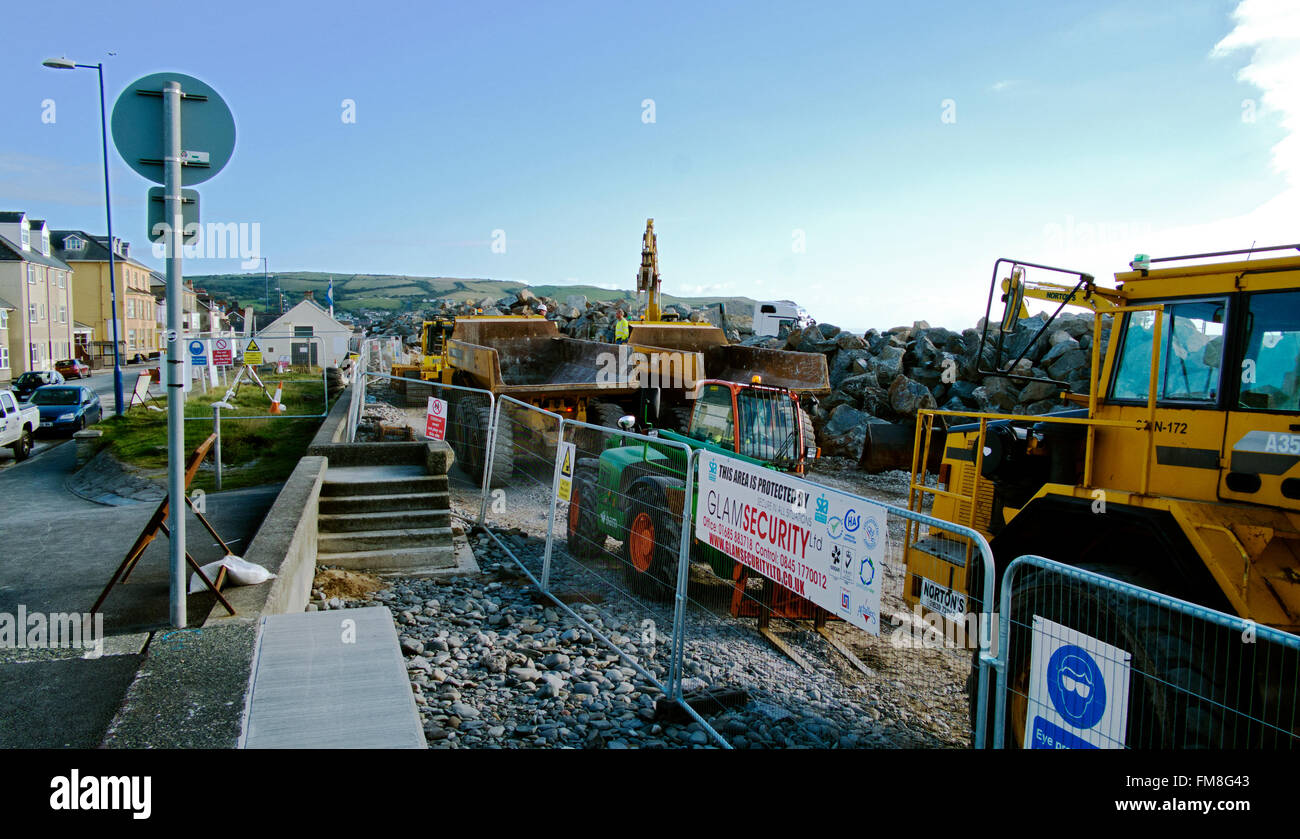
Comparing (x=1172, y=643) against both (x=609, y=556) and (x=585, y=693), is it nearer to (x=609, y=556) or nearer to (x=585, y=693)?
(x=585, y=693)

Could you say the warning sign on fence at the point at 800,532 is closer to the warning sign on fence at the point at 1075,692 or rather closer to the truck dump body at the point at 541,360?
the warning sign on fence at the point at 1075,692

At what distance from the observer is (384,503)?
9750mm

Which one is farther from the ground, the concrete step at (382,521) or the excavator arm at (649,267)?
the excavator arm at (649,267)

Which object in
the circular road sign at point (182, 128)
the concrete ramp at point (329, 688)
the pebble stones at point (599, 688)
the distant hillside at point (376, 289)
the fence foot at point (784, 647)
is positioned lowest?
the pebble stones at point (599, 688)

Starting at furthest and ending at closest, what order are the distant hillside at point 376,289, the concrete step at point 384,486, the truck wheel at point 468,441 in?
the distant hillside at point 376,289 < the truck wheel at point 468,441 < the concrete step at point 384,486

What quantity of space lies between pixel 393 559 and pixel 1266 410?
7799mm

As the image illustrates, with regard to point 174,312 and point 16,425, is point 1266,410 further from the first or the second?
point 16,425

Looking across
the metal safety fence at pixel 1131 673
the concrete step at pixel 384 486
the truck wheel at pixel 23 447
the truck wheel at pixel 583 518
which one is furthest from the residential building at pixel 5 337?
the metal safety fence at pixel 1131 673

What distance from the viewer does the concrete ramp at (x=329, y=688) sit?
3791 mm

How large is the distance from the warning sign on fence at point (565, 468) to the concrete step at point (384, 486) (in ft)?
9.34

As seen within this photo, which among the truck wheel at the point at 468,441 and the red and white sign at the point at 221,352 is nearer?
the truck wheel at the point at 468,441

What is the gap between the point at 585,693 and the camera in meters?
5.83

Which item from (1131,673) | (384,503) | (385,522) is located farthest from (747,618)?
(384,503)

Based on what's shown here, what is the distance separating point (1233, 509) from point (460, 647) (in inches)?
212
